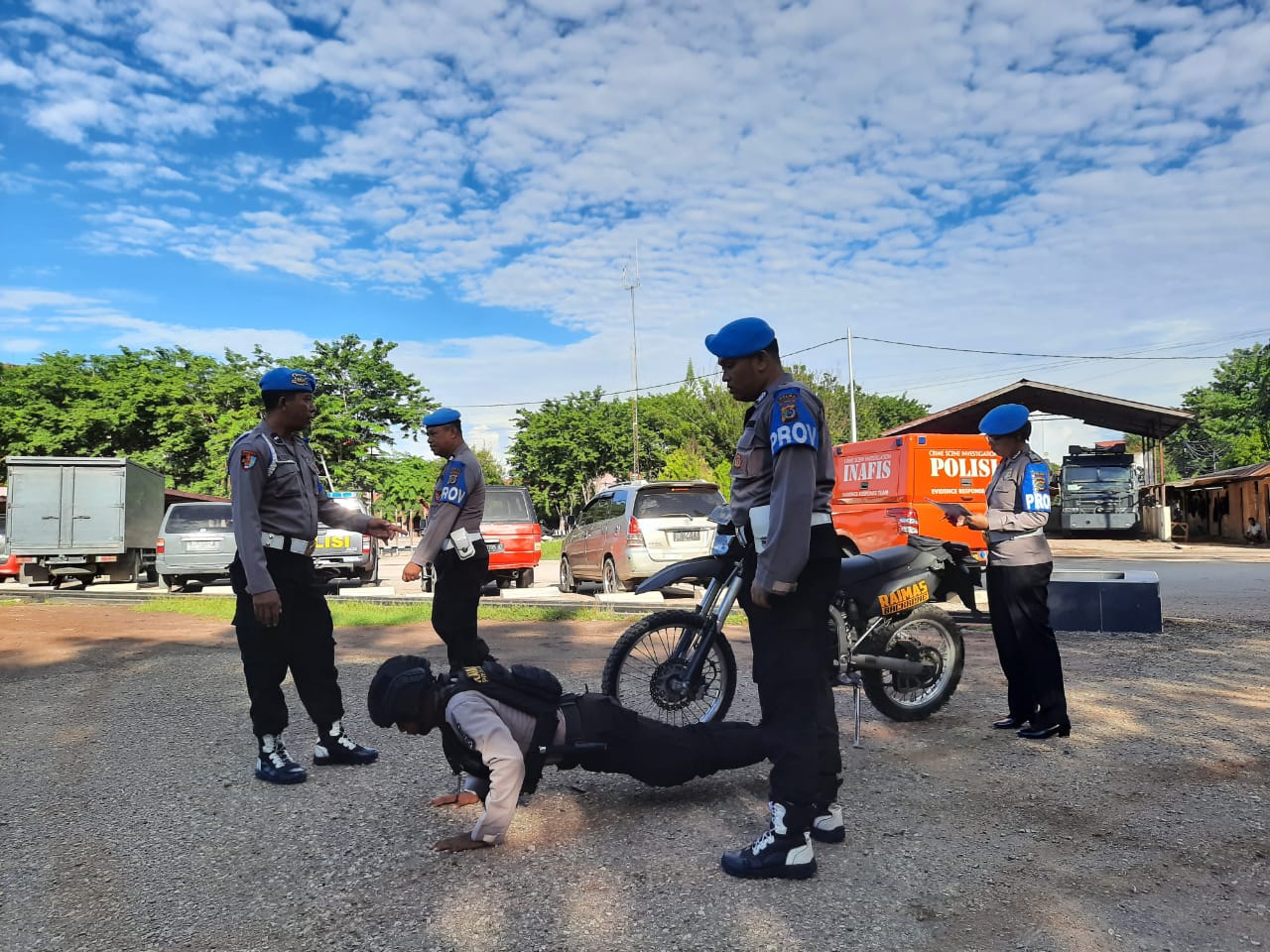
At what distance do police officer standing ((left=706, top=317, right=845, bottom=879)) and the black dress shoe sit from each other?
1.99 metres

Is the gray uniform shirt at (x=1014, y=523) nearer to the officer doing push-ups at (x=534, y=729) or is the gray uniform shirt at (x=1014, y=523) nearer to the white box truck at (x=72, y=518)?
the officer doing push-ups at (x=534, y=729)

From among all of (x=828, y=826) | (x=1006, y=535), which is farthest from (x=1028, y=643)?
(x=828, y=826)

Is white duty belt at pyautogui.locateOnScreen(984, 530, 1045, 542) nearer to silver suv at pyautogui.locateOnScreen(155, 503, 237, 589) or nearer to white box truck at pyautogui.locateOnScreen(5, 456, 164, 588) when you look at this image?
silver suv at pyautogui.locateOnScreen(155, 503, 237, 589)

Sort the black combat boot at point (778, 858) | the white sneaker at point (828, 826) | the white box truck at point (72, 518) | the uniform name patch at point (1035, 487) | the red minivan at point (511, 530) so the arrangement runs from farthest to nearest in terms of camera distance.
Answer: the white box truck at point (72, 518) → the red minivan at point (511, 530) → the uniform name patch at point (1035, 487) → the white sneaker at point (828, 826) → the black combat boot at point (778, 858)

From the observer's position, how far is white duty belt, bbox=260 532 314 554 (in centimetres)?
446

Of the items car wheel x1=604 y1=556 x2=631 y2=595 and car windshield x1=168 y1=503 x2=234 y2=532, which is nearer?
car wheel x1=604 y1=556 x2=631 y2=595

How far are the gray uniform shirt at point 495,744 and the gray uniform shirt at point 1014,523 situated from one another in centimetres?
300

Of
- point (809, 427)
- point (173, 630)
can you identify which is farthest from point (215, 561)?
point (809, 427)

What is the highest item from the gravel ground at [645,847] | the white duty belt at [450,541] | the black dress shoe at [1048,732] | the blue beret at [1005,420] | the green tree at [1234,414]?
the green tree at [1234,414]

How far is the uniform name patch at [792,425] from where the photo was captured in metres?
3.23

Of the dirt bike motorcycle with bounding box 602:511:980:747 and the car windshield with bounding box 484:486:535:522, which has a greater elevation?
the car windshield with bounding box 484:486:535:522

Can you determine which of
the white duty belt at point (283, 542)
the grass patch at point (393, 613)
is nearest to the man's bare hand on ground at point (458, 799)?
the white duty belt at point (283, 542)

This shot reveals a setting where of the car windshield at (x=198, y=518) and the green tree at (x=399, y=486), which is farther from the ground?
the green tree at (x=399, y=486)

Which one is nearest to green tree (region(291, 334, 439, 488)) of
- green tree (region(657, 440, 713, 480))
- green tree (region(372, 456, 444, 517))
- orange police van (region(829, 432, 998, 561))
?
green tree (region(372, 456, 444, 517))
